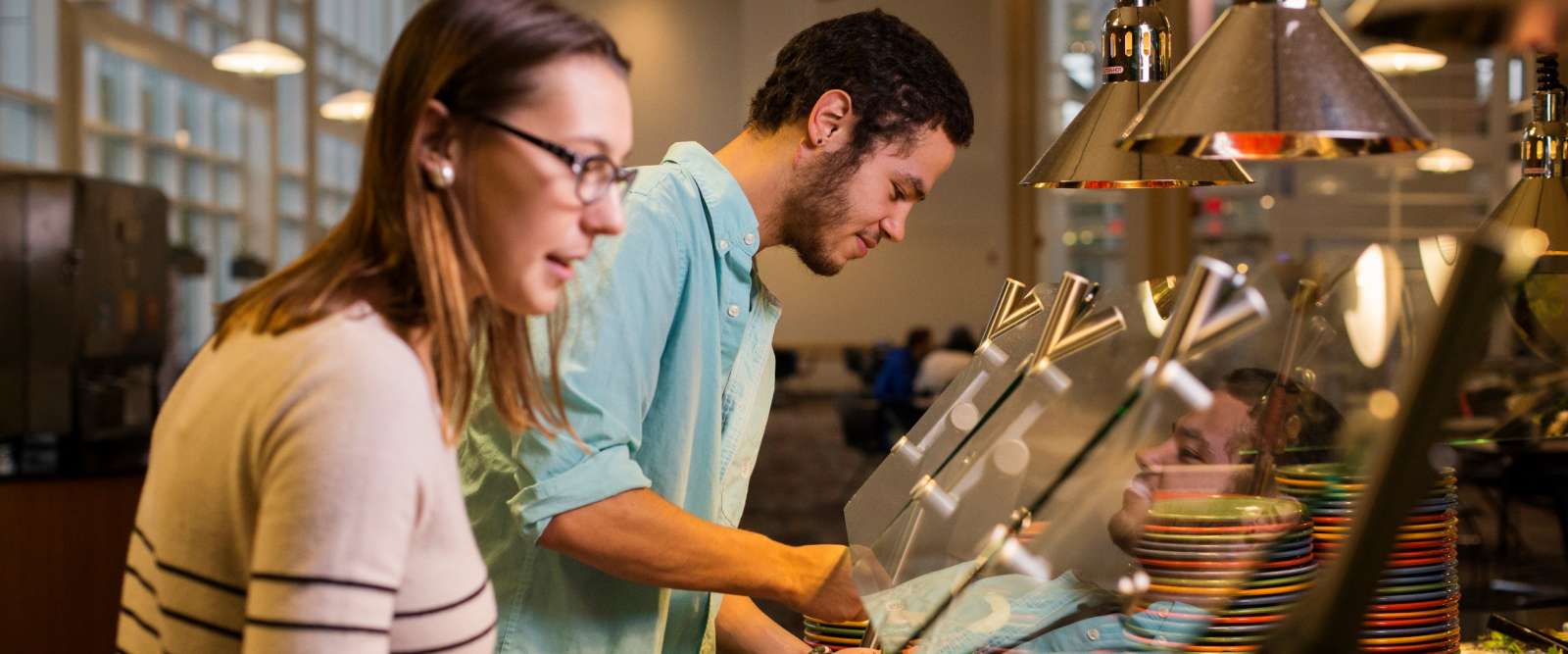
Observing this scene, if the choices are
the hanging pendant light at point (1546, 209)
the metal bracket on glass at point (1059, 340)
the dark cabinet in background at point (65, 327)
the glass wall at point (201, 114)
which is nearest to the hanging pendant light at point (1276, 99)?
the metal bracket on glass at point (1059, 340)

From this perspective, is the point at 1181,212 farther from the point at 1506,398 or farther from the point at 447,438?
the point at 447,438

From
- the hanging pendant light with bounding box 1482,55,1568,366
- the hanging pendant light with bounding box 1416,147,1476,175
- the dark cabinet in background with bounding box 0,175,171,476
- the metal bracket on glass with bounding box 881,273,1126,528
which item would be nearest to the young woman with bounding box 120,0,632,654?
the metal bracket on glass with bounding box 881,273,1126,528

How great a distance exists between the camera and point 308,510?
78 cm

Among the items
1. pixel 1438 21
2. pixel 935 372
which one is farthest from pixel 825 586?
pixel 935 372

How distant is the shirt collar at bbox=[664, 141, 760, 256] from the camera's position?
1630 millimetres

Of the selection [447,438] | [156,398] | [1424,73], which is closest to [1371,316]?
[447,438]

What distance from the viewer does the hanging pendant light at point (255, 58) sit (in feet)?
25.6

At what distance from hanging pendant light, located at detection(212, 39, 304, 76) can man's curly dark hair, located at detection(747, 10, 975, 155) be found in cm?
667

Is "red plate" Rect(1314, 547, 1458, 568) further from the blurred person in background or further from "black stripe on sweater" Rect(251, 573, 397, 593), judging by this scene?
the blurred person in background

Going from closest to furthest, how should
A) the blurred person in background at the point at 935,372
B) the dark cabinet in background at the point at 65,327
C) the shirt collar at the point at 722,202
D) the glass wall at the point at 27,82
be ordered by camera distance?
1. the shirt collar at the point at 722,202
2. the dark cabinet in background at the point at 65,327
3. the glass wall at the point at 27,82
4. the blurred person in background at the point at 935,372

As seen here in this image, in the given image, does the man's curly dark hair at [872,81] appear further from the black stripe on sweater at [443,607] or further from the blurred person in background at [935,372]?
the blurred person in background at [935,372]

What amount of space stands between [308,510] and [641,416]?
712 mm

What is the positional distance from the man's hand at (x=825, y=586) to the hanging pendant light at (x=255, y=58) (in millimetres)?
7101

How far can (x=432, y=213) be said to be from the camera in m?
0.90
